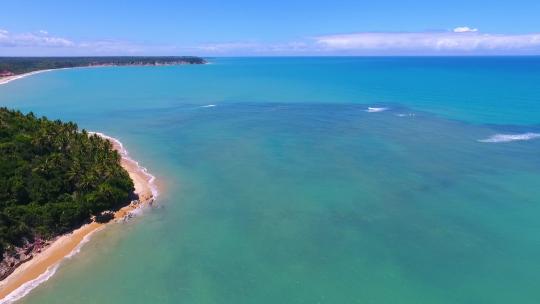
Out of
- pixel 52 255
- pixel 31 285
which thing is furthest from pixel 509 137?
pixel 31 285

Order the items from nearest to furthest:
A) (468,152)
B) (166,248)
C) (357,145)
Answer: (166,248) < (468,152) < (357,145)

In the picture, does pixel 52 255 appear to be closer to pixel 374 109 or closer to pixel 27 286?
pixel 27 286

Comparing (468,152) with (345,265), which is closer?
(345,265)

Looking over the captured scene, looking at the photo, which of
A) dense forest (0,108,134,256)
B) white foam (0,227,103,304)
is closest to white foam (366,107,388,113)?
dense forest (0,108,134,256)

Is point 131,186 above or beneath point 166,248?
above

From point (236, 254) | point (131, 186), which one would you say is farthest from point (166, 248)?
point (131, 186)

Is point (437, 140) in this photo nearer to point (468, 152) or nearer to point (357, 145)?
point (468, 152)

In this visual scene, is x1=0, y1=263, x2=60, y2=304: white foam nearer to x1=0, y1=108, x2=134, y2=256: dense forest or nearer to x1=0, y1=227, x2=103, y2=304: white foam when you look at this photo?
x1=0, y1=227, x2=103, y2=304: white foam

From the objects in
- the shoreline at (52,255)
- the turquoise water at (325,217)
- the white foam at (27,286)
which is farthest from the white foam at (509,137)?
the white foam at (27,286)
